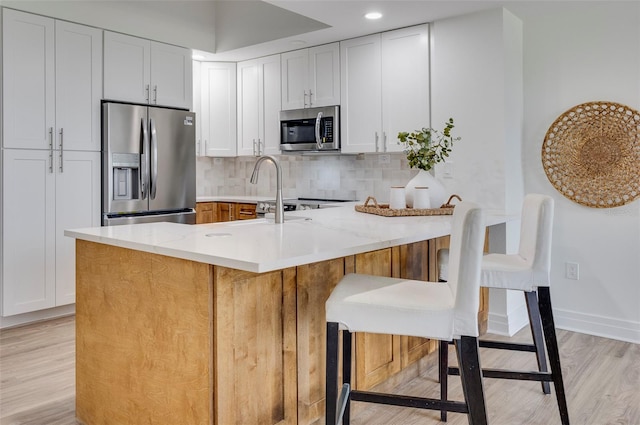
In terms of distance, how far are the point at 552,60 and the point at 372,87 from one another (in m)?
1.37

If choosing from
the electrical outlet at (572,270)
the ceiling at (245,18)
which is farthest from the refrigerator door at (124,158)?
the electrical outlet at (572,270)

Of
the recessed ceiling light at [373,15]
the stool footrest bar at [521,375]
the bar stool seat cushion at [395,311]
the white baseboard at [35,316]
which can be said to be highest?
the recessed ceiling light at [373,15]

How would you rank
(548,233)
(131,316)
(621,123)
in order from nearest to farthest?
(131,316)
(548,233)
(621,123)

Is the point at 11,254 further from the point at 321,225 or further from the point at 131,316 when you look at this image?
the point at 321,225

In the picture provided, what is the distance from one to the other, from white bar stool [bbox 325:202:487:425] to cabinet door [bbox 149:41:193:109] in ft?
10.9

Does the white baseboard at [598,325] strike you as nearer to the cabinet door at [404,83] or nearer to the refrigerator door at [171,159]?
the cabinet door at [404,83]

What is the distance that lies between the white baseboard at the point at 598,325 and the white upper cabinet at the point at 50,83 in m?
3.82

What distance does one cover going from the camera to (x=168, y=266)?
5.83 feet

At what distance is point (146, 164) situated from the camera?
4.17 meters

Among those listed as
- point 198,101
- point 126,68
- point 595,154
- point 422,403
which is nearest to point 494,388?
point 422,403

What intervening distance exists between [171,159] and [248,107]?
1156 millimetres

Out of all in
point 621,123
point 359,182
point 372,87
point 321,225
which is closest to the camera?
point 321,225

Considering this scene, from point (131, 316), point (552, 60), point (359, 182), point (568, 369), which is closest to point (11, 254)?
point (131, 316)

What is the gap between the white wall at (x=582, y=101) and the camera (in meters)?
3.33
